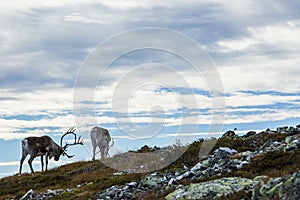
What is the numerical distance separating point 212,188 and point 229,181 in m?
0.74

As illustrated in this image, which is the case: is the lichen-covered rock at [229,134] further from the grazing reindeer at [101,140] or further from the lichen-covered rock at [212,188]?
the lichen-covered rock at [212,188]

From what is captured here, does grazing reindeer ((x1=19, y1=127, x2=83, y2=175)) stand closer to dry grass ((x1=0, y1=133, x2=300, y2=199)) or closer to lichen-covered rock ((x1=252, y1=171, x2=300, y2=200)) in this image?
dry grass ((x1=0, y1=133, x2=300, y2=199))

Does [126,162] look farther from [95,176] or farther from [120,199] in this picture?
[120,199]

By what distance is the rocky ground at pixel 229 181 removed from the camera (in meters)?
13.6

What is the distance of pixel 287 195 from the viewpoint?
1280 cm

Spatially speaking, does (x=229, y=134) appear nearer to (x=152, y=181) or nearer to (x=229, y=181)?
(x=152, y=181)

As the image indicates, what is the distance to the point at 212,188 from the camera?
15508 millimetres

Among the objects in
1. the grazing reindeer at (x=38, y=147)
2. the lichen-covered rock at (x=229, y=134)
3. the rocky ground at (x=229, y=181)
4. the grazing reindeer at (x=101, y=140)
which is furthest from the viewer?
the grazing reindeer at (x=101, y=140)

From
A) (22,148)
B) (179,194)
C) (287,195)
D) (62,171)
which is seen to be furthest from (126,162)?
(287,195)

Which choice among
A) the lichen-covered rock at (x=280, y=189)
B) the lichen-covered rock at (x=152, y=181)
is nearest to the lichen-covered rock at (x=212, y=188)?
the lichen-covered rock at (x=280, y=189)

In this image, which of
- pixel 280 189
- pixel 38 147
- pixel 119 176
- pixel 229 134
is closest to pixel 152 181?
pixel 119 176

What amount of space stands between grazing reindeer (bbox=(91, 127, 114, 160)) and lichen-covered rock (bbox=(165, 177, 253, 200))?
24.8 m

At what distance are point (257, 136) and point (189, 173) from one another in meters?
9.43

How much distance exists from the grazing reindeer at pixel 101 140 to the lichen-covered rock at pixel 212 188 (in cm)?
2480
